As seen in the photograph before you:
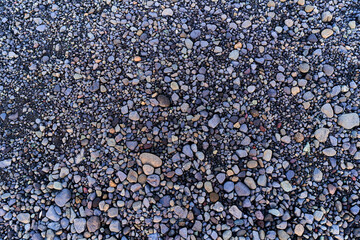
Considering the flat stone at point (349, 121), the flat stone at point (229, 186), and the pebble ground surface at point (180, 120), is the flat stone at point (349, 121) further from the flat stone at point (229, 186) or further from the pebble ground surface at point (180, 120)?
the flat stone at point (229, 186)

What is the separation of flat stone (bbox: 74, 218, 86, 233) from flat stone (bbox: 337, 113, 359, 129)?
3211mm

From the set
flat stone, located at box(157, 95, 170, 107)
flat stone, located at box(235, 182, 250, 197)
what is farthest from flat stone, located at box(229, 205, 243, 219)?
flat stone, located at box(157, 95, 170, 107)

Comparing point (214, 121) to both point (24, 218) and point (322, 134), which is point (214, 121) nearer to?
point (322, 134)

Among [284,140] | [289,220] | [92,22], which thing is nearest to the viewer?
[289,220]

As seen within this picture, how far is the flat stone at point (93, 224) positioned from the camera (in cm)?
332

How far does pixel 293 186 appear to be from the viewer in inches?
134

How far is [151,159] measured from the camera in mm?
3492

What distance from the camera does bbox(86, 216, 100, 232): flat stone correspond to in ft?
10.9

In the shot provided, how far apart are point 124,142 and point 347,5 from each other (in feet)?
11.5

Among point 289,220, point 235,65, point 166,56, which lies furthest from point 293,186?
point 166,56

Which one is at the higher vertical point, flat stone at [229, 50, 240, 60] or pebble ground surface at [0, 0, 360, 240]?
flat stone at [229, 50, 240, 60]

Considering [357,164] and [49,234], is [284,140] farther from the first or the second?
[49,234]

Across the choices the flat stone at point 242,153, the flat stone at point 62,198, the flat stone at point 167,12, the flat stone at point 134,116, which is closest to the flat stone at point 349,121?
the flat stone at point 242,153

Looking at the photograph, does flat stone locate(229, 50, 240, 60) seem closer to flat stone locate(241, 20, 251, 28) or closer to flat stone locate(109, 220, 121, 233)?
flat stone locate(241, 20, 251, 28)
